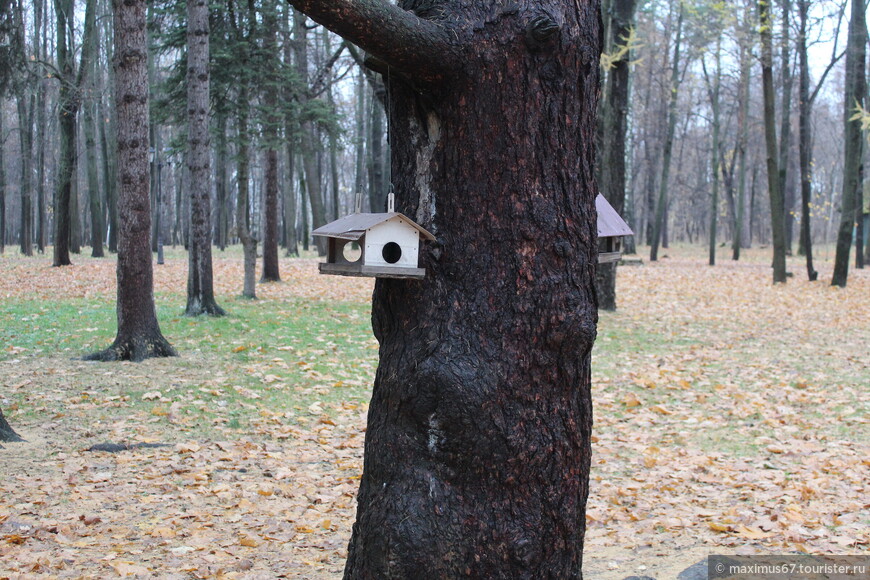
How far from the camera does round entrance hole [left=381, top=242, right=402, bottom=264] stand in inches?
115

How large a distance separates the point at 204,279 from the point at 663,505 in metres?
9.30

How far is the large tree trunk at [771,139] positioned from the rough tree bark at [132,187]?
56.6ft

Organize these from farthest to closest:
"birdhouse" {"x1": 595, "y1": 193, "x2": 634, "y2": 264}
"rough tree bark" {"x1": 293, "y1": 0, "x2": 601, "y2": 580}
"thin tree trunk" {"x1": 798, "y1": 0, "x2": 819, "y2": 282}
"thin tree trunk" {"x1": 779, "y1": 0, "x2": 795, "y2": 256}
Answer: "thin tree trunk" {"x1": 798, "y1": 0, "x2": 819, "y2": 282}
"thin tree trunk" {"x1": 779, "y1": 0, "x2": 795, "y2": 256}
"birdhouse" {"x1": 595, "y1": 193, "x2": 634, "y2": 264}
"rough tree bark" {"x1": 293, "y1": 0, "x2": 601, "y2": 580}

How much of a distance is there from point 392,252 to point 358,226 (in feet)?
0.77

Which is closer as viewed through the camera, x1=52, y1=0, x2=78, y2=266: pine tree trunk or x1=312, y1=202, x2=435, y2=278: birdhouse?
x1=312, y1=202, x2=435, y2=278: birdhouse

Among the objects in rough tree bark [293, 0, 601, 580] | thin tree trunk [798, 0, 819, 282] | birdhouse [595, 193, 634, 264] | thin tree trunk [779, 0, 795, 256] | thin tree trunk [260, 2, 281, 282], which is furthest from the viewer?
thin tree trunk [798, 0, 819, 282]

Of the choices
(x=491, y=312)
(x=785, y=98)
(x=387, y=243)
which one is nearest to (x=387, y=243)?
(x=387, y=243)

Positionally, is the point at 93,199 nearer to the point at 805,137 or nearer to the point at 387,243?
the point at 805,137

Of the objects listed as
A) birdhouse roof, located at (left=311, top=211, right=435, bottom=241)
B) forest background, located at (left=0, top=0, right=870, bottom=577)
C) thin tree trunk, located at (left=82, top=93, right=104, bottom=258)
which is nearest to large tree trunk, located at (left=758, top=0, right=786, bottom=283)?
forest background, located at (left=0, top=0, right=870, bottom=577)

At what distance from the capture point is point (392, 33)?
263 cm

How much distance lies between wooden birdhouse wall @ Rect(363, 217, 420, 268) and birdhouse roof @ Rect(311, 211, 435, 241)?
2 cm

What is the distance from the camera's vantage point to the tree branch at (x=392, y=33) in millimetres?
2525

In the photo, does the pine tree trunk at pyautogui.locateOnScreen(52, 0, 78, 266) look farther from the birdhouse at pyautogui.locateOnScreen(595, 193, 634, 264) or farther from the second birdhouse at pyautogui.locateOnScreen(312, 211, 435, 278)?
the second birdhouse at pyautogui.locateOnScreen(312, 211, 435, 278)

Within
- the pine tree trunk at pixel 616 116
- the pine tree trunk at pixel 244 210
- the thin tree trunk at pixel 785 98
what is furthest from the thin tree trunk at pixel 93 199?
the thin tree trunk at pixel 785 98
